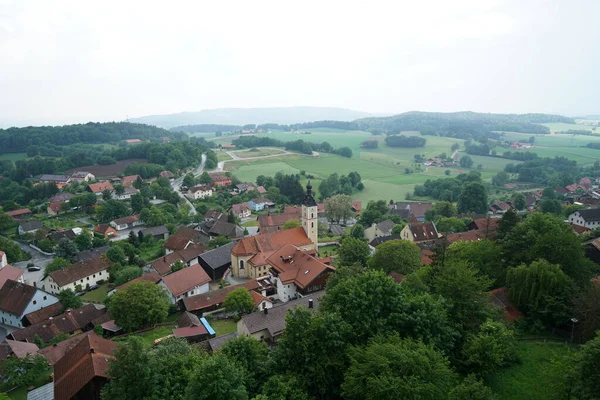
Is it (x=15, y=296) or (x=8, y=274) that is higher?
(x=15, y=296)

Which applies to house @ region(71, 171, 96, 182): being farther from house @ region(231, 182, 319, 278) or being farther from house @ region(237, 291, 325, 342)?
house @ region(237, 291, 325, 342)

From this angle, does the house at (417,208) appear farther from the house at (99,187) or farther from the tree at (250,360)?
the house at (99,187)

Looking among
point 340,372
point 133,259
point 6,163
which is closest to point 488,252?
point 340,372

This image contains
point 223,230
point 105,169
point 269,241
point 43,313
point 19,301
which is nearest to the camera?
point 43,313

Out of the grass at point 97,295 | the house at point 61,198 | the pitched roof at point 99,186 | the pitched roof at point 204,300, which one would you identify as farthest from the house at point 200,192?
the pitched roof at point 204,300

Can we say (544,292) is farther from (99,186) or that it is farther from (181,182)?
(181,182)

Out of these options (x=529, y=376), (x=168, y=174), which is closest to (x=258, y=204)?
(x=168, y=174)

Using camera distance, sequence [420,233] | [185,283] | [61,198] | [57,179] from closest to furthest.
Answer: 1. [185,283]
2. [420,233]
3. [61,198]
4. [57,179]
